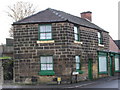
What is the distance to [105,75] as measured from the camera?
26.2 metres

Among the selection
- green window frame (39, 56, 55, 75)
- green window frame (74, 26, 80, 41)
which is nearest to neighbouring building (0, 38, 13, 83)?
green window frame (39, 56, 55, 75)

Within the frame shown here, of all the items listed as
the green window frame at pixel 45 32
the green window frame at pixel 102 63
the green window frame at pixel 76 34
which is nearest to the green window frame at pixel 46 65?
the green window frame at pixel 45 32

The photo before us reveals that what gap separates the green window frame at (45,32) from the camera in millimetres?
20312

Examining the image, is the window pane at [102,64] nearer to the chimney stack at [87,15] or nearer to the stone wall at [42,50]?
the stone wall at [42,50]

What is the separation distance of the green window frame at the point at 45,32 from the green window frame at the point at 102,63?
721 centimetres

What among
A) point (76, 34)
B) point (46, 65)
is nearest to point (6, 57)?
point (46, 65)

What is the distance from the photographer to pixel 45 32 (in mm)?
20312

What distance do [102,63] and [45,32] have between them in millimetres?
8478

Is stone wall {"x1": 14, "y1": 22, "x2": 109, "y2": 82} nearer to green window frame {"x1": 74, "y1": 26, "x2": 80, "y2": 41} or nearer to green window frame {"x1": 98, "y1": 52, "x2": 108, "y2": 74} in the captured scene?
green window frame {"x1": 74, "y1": 26, "x2": 80, "y2": 41}

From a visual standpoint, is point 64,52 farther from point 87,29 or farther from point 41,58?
point 87,29

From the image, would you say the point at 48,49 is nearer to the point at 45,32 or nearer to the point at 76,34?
the point at 45,32

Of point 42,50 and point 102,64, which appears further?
point 102,64

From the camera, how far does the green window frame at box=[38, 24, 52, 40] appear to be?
20312 mm

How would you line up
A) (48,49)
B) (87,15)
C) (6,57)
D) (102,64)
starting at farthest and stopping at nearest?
1. (87,15)
2. (102,64)
3. (6,57)
4. (48,49)
